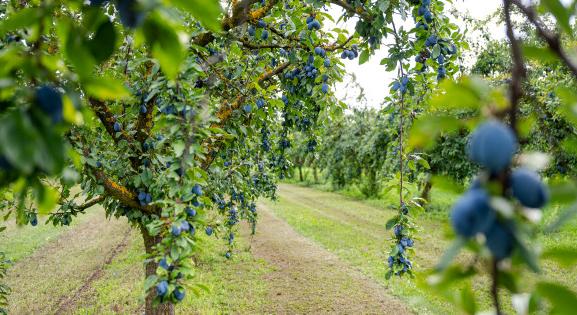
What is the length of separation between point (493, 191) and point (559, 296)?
0.15 m

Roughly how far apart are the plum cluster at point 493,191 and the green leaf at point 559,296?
8 centimetres

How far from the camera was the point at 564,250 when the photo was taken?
1.79 feet

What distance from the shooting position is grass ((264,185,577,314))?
5.82 metres

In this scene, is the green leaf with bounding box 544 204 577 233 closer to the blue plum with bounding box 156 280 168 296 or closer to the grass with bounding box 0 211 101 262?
the blue plum with bounding box 156 280 168 296

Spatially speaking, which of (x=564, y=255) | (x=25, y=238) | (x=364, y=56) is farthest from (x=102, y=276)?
(x=564, y=255)

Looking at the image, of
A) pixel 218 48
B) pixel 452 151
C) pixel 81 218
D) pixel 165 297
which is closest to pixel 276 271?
pixel 218 48

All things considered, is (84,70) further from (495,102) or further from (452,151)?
(452,151)

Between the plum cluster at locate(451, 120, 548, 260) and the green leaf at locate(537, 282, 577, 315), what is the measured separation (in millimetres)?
79

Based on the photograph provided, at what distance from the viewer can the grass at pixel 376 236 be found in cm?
582

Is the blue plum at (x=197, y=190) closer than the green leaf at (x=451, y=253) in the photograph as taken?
No

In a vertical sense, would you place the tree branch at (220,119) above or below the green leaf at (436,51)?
below

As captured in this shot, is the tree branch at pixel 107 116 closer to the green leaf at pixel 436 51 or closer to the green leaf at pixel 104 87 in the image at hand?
the green leaf at pixel 436 51

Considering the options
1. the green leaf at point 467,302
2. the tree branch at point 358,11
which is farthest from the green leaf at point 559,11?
the tree branch at point 358,11

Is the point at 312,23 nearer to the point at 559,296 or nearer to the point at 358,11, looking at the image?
the point at 358,11
